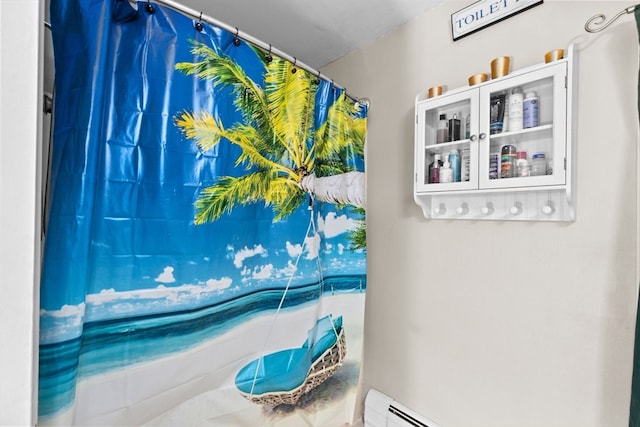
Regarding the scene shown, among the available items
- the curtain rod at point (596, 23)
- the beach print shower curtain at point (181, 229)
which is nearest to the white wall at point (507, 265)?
the curtain rod at point (596, 23)

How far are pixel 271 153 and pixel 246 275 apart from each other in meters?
0.46

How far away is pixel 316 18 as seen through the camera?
58.8 inches

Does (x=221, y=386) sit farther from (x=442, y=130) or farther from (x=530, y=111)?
(x=530, y=111)

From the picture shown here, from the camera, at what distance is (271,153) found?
1226 mm

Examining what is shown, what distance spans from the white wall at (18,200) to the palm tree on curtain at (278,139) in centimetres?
57

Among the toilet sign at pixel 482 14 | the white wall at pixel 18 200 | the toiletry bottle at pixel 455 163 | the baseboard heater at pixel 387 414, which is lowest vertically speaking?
the baseboard heater at pixel 387 414

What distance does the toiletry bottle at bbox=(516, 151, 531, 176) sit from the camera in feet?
3.54

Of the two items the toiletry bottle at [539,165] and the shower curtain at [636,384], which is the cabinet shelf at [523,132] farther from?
the shower curtain at [636,384]

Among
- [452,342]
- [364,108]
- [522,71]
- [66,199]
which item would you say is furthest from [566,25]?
[66,199]

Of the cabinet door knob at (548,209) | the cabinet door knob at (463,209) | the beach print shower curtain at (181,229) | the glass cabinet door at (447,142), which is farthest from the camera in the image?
the cabinet door knob at (463,209)

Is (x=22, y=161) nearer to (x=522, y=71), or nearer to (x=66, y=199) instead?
(x=66, y=199)

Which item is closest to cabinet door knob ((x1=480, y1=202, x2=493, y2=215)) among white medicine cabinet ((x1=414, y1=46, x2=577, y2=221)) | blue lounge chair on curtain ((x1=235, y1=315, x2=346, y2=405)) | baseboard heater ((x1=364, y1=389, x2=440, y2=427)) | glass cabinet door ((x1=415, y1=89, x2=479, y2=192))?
white medicine cabinet ((x1=414, y1=46, x2=577, y2=221))

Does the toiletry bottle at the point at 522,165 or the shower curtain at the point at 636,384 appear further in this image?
the toiletry bottle at the point at 522,165

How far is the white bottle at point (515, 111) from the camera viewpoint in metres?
1.10
